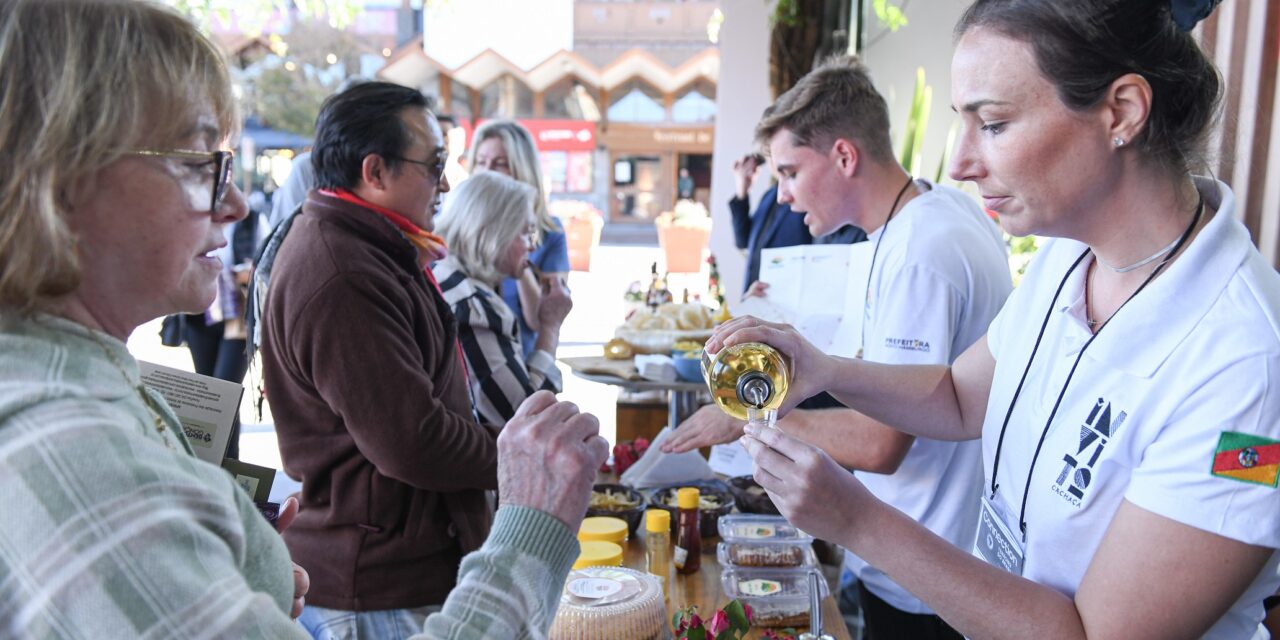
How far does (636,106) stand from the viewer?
24.3m

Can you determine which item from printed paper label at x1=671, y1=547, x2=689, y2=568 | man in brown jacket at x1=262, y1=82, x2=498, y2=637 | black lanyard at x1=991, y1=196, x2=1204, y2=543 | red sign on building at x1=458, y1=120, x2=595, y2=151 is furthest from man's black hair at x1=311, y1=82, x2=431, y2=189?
red sign on building at x1=458, y1=120, x2=595, y2=151

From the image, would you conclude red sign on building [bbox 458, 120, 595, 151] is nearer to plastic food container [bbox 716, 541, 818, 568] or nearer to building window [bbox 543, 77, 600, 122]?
building window [bbox 543, 77, 600, 122]

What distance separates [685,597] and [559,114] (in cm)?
2291

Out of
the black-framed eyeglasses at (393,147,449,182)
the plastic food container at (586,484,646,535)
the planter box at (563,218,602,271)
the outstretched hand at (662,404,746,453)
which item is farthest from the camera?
the planter box at (563,218,602,271)

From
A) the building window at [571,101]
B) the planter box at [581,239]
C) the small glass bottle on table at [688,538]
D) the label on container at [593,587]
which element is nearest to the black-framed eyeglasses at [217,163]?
the label on container at [593,587]

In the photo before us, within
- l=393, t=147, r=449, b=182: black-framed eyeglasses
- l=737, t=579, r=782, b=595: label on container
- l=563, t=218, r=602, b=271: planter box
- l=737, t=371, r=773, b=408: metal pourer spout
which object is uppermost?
l=393, t=147, r=449, b=182: black-framed eyeglasses

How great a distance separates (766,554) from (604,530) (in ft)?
1.41

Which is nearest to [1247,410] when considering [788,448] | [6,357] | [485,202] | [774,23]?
[788,448]

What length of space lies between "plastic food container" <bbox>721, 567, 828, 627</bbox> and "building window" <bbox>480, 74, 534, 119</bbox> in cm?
2145

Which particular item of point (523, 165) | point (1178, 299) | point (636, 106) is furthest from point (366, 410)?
point (636, 106)

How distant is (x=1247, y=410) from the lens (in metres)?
1.12

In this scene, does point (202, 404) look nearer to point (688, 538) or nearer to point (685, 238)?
point (688, 538)

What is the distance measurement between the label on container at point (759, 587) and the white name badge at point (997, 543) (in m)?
0.51

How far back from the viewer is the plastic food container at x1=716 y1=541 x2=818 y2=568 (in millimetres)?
2176
